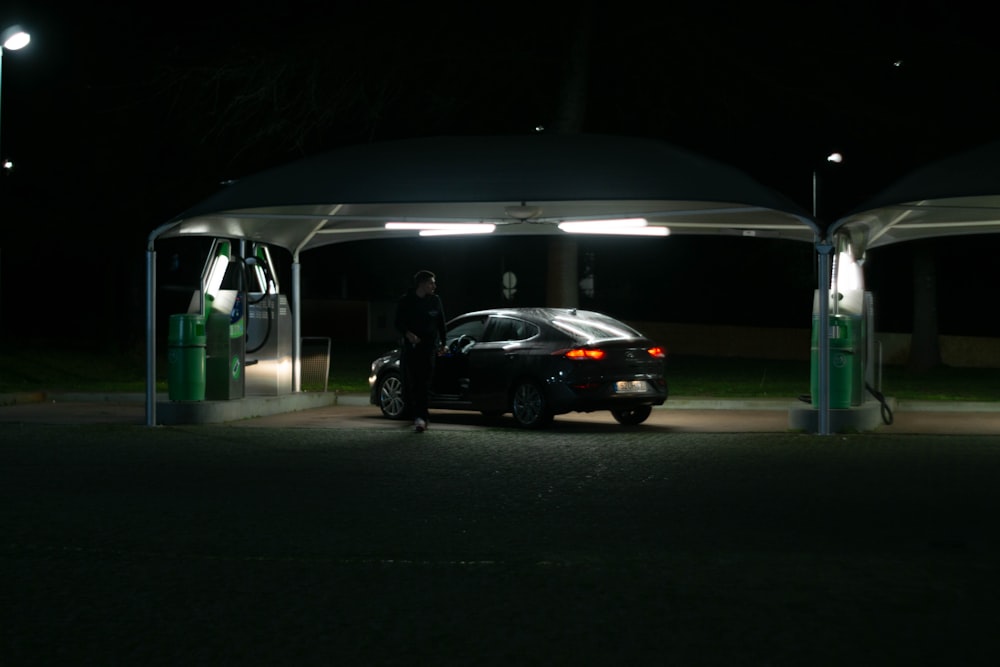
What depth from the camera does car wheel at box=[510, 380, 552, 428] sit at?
58.1 ft

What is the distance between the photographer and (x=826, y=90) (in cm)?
2867

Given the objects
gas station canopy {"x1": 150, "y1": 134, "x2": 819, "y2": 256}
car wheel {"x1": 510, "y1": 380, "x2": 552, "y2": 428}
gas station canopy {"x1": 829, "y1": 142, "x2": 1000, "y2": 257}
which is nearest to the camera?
gas station canopy {"x1": 829, "y1": 142, "x2": 1000, "y2": 257}

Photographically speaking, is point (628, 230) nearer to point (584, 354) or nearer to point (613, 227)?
point (613, 227)

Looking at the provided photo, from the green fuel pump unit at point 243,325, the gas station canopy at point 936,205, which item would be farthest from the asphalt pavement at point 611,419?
the gas station canopy at point 936,205

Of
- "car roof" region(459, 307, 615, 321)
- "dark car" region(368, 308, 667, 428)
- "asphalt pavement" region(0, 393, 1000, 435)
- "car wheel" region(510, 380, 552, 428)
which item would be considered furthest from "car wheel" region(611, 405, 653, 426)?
"car wheel" region(510, 380, 552, 428)

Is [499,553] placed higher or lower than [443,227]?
lower

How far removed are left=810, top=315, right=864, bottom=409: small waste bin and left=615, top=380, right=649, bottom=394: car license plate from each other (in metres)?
2.08

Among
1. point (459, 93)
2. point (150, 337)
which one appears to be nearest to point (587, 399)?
Answer: point (150, 337)

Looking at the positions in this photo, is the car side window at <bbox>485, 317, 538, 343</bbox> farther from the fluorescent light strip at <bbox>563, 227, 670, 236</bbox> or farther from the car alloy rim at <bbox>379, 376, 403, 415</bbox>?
the fluorescent light strip at <bbox>563, 227, 670, 236</bbox>

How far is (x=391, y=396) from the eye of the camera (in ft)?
64.0

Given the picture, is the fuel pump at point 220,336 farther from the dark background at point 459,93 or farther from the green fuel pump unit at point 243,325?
the dark background at point 459,93

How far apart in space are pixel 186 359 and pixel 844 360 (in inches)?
327

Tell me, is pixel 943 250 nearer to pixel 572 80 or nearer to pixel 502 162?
pixel 572 80

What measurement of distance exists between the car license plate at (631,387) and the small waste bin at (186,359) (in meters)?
5.51
